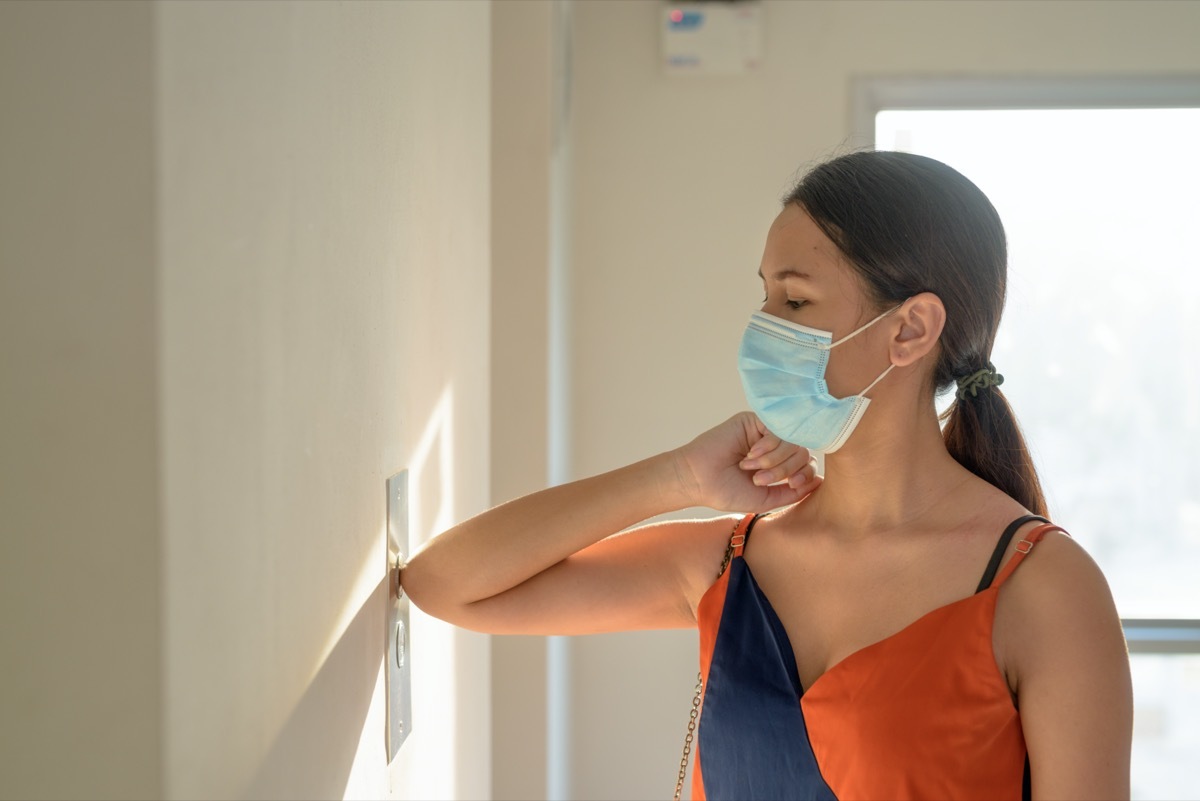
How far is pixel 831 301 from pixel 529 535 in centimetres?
45

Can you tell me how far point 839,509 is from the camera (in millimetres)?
1358

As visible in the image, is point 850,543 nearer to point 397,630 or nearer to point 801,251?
point 801,251

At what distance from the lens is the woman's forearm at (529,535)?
1278 mm

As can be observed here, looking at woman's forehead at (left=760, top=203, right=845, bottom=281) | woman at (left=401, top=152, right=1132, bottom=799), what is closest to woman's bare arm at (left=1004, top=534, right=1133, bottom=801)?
woman at (left=401, top=152, right=1132, bottom=799)

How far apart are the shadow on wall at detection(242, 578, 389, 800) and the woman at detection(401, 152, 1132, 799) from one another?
0.18 m

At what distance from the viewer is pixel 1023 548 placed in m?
1.15

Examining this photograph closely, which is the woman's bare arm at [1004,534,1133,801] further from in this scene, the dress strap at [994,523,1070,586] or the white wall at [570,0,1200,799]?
the white wall at [570,0,1200,799]

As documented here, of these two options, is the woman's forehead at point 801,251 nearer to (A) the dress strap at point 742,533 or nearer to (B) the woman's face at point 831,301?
(B) the woman's face at point 831,301

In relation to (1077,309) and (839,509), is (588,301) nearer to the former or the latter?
(1077,309)

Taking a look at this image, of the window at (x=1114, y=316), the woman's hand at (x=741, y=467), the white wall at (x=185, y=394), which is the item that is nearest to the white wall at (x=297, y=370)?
the white wall at (x=185, y=394)

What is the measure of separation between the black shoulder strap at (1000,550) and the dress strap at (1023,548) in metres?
0.01

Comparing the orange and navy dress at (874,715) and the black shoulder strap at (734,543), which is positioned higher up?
the black shoulder strap at (734,543)

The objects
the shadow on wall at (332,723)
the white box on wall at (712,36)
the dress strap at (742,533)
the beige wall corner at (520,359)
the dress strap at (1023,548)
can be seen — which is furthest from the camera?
the white box on wall at (712,36)

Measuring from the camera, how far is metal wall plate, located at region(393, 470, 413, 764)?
1.17 metres
